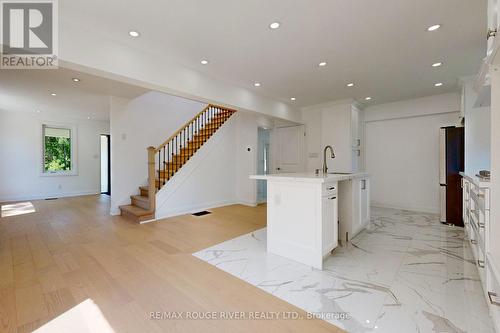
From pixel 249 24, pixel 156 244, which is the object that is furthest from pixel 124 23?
pixel 156 244

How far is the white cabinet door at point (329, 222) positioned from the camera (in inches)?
95.6

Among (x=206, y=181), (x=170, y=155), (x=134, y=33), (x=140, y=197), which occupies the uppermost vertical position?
(x=134, y=33)

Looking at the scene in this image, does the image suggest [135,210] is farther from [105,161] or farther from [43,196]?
[105,161]

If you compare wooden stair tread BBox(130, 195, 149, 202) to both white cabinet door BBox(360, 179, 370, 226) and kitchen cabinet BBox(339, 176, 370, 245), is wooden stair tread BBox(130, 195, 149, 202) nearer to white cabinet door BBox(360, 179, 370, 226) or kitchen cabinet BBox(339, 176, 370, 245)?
kitchen cabinet BBox(339, 176, 370, 245)

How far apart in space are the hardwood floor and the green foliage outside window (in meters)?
3.67

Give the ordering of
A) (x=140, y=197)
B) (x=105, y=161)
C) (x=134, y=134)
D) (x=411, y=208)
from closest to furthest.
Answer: (x=140, y=197)
(x=134, y=134)
(x=411, y=208)
(x=105, y=161)

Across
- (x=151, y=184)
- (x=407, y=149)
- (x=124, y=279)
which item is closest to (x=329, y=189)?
(x=124, y=279)

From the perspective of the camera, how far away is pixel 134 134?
5125 mm

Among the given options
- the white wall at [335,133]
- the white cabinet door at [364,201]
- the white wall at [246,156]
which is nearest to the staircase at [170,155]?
the white wall at [246,156]

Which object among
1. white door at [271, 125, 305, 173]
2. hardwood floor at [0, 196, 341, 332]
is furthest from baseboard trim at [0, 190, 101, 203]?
white door at [271, 125, 305, 173]

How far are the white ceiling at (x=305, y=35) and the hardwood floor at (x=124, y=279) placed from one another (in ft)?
8.82

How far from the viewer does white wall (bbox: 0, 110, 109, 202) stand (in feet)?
20.1

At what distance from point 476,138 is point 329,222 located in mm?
3138

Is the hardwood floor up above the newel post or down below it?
below
